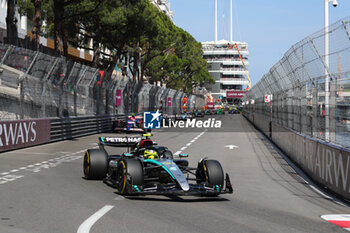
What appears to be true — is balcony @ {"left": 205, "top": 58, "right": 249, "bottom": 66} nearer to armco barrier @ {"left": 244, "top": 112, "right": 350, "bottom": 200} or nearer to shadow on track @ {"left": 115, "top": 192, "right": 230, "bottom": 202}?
armco barrier @ {"left": 244, "top": 112, "right": 350, "bottom": 200}

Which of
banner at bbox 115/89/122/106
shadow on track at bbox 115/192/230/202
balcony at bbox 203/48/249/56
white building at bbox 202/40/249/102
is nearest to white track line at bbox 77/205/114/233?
shadow on track at bbox 115/192/230/202

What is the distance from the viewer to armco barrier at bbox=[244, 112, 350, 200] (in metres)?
9.27

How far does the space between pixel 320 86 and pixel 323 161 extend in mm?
1930

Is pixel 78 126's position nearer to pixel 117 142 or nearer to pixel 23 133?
pixel 23 133

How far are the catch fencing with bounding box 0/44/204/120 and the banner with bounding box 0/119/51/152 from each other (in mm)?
341

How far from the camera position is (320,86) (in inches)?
475

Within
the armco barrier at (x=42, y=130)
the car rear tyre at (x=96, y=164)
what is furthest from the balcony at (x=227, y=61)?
the car rear tyre at (x=96, y=164)

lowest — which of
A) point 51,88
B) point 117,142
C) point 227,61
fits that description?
point 117,142

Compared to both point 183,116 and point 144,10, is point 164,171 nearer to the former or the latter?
point 144,10

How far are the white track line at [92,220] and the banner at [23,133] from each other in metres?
9.76

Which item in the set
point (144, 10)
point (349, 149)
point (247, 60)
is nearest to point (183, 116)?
point (144, 10)

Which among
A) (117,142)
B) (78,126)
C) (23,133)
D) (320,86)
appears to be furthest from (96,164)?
(78,126)

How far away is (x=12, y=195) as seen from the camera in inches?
338

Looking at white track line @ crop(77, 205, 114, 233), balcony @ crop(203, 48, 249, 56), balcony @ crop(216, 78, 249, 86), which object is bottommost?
white track line @ crop(77, 205, 114, 233)
